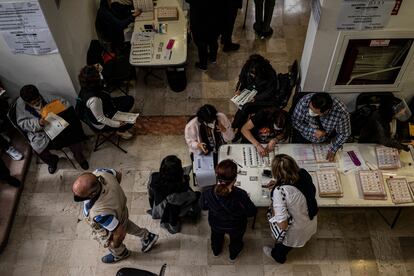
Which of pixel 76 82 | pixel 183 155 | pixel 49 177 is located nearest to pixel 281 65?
pixel 183 155

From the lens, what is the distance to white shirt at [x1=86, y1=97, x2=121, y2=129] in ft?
15.1

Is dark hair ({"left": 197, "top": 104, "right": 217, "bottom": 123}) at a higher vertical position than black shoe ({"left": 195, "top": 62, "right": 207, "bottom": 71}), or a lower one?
higher

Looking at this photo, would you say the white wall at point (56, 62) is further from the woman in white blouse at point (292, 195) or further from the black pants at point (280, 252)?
the black pants at point (280, 252)

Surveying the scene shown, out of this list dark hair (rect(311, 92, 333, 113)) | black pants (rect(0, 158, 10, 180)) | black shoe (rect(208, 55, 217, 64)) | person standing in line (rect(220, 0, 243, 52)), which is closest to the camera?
dark hair (rect(311, 92, 333, 113))

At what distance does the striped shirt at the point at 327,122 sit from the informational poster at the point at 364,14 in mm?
733

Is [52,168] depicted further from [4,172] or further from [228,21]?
[228,21]

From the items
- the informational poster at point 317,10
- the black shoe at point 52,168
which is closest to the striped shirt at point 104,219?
the black shoe at point 52,168

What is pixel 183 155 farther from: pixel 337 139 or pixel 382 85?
pixel 382 85

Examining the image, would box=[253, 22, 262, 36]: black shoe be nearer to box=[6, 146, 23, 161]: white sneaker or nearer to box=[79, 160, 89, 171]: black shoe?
box=[79, 160, 89, 171]: black shoe

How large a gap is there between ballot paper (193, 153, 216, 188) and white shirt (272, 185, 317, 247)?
111cm

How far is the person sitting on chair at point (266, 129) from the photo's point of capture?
14.0ft

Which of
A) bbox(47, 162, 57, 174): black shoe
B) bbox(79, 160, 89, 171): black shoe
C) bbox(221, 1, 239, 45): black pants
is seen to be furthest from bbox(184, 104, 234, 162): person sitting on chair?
bbox(47, 162, 57, 174): black shoe

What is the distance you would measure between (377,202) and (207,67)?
3.32 meters

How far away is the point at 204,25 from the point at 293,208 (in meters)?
2.91
